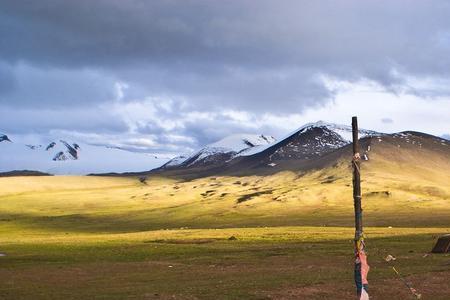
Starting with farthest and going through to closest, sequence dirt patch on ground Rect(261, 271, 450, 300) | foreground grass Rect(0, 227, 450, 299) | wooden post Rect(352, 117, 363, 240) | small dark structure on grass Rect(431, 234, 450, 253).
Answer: small dark structure on grass Rect(431, 234, 450, 253) < foreground grass Rect(0, 227, 450, 299) < dirt patch on ground Rect(261, 271, 450, 300) < wooden post Rect(352, 117, 363, 240)

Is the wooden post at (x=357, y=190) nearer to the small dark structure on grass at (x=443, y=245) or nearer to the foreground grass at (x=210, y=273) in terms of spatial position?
the foreground grass at (x=210, y=273)

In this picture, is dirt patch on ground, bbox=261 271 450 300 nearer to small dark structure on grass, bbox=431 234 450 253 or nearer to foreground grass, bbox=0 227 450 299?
foreground grass, bbox=0 227 450 299

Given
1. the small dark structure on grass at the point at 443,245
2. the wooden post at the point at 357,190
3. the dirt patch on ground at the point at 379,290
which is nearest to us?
the wooden post at the point at 357,190

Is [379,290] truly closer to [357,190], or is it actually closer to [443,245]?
[357,190]

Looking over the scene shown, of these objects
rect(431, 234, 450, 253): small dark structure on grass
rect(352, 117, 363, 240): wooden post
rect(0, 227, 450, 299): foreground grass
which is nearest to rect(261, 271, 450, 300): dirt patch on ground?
rect(0, 227, 450, 299): foreground grass

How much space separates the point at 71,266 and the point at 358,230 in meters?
38.7

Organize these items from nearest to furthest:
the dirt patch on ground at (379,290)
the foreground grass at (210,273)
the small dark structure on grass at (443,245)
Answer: the dirt patch on ground at (379,290)
the foreground grass at (210,273)
the small dark structure on grass at (443,245)

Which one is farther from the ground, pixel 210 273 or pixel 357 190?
pixel 357 190

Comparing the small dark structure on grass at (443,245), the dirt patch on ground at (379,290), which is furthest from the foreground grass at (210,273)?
the small dark structure on grass at (443,245)

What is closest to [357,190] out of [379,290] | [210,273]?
[379,290]

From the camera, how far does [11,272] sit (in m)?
50.4

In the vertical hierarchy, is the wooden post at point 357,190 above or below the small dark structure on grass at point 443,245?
above

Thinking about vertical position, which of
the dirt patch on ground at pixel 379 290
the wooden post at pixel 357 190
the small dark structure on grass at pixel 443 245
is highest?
the wooden post at pixel 357 190

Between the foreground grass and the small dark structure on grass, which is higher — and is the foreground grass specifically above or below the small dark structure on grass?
below
